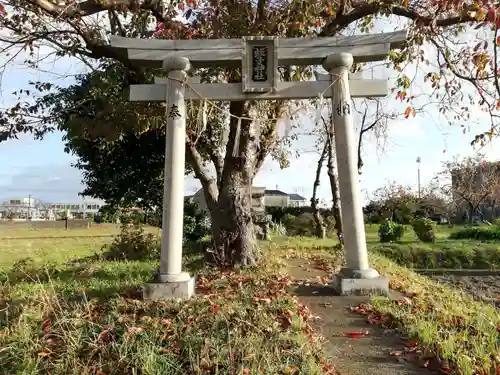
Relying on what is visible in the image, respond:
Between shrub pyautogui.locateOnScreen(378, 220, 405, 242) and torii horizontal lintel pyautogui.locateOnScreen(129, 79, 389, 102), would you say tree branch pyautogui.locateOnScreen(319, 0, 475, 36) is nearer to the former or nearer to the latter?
torii horizontal lintel pyautogui.locateOnScreen(129, 79, 389, 102)

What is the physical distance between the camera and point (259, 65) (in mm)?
5945

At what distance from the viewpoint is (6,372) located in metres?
3.66

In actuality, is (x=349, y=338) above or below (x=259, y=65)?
below

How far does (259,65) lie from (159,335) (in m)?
3.71

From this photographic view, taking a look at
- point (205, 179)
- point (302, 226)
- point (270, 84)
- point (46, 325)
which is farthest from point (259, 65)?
point (302, 226)

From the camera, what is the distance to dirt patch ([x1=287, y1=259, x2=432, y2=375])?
374 centimetres

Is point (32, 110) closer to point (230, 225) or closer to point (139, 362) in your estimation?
point (230, 225)

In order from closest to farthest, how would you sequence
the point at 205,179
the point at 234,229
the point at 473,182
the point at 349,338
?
the point at 349,338 → the point at 234,229 → the point at 205,179 → the point at 473,182

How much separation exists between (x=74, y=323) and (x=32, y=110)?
5.62 metres

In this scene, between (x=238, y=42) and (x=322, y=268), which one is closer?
(x=238, y=42)

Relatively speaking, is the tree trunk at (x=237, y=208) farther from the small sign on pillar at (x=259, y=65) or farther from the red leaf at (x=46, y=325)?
the red leaf at (x=46, y=325)

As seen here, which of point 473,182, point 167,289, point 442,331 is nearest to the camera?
point 442,331

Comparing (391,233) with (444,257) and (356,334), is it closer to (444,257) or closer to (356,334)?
(444,257)

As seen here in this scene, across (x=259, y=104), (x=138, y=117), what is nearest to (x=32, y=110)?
(x=138, y=117)
